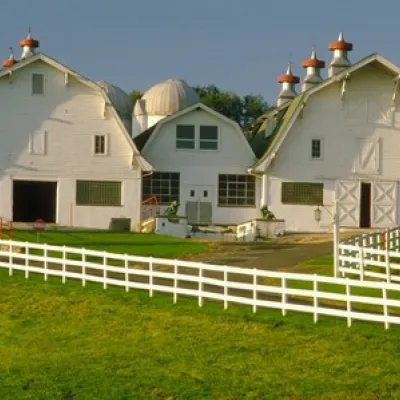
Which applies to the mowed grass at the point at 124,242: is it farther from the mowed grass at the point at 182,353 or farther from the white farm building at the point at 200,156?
the mowed grass at the point at 182,353

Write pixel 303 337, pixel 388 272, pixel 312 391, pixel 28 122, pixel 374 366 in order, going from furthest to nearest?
pixel 28 122 → pixel 388 272 → pixel 303 337 → pixel 374 366 → pixel 312 391

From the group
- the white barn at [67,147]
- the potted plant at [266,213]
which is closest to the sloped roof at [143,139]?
the white barn at [67,147]

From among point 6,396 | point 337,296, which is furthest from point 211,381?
point 337,296

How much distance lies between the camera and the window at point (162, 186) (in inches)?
2015

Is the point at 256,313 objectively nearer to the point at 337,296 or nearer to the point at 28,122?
the point at 337,296

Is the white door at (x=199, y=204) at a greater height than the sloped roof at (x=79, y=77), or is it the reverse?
the sloped roof at (x=79, y=77)

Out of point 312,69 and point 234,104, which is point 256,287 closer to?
point 312,69

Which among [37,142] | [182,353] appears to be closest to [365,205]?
[37,142]

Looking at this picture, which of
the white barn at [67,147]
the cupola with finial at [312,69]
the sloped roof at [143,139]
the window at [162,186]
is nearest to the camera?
the white barn at [67,147]

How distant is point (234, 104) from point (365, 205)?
6092cm

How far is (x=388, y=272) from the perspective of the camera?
26.2 m

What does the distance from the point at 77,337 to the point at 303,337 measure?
190 inches

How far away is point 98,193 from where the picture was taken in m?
49.8

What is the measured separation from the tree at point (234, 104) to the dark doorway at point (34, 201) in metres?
56.8
